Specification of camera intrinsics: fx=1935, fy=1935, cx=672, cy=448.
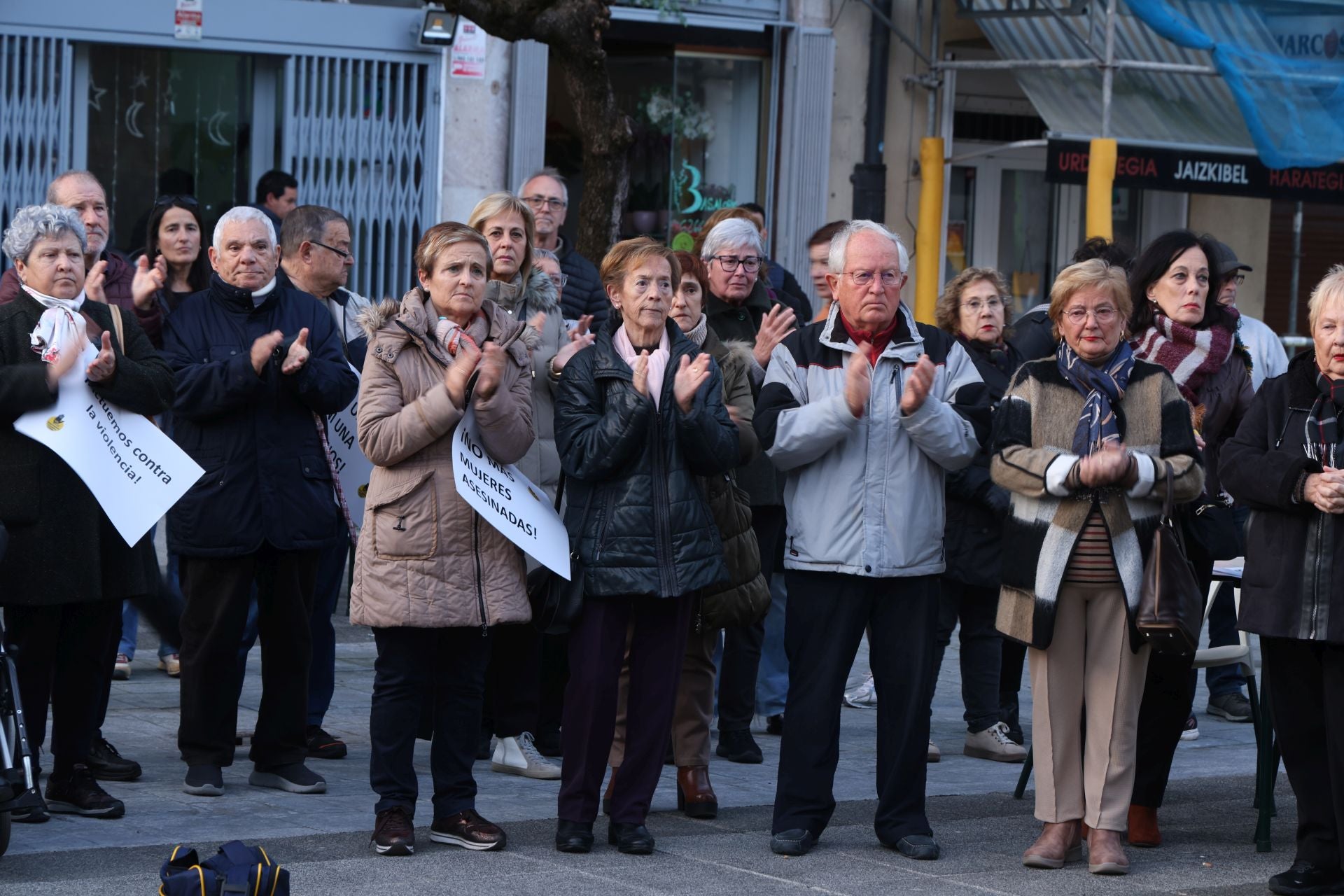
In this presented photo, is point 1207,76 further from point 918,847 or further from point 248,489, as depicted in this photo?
point 248,489

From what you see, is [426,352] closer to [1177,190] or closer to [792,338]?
[792,338]

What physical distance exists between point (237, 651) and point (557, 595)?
1.32m

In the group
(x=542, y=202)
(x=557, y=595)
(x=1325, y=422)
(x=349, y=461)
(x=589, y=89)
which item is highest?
(x=589, y=89)

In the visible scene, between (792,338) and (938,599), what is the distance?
3.31 ft

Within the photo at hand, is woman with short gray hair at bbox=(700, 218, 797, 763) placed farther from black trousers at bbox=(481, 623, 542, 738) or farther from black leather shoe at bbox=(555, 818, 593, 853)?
black leather shoe at bbox=(555, 818, 593, 853)

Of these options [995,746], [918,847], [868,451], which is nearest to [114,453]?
[868,451]

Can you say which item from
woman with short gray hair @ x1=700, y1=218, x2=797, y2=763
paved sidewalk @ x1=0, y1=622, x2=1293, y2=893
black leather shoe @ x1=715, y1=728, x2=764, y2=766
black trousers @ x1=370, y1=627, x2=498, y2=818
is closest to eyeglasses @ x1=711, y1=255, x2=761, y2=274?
woman with short gray hair @ x1=700, y1=218, x2=797, y2=763

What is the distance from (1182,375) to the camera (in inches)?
277

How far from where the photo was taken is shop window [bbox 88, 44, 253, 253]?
13.0 meters

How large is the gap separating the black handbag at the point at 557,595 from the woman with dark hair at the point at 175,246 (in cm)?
224

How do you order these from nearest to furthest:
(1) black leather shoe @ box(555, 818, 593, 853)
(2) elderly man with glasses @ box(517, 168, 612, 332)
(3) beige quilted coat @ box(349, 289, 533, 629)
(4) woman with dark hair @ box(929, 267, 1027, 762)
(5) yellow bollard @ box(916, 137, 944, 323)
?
1. (3) beige quilted coat @ box(349, 289, 533, 629)
2. (1) black leather shoe @ box(555, 818, 593, 853)
3. (4) woman with dark hair @ box(929, 267, 1027, 762)
4. (2) elderly man with glasses @ box(517, 168, 612, 332)
5. (5) yellow bollard @ box(916, 137, 944, 323)

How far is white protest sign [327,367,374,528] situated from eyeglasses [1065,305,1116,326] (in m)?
2.69

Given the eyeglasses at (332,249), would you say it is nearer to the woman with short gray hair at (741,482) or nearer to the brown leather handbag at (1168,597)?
the woman with short gray hair at (741,482)

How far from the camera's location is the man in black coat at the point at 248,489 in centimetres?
665
